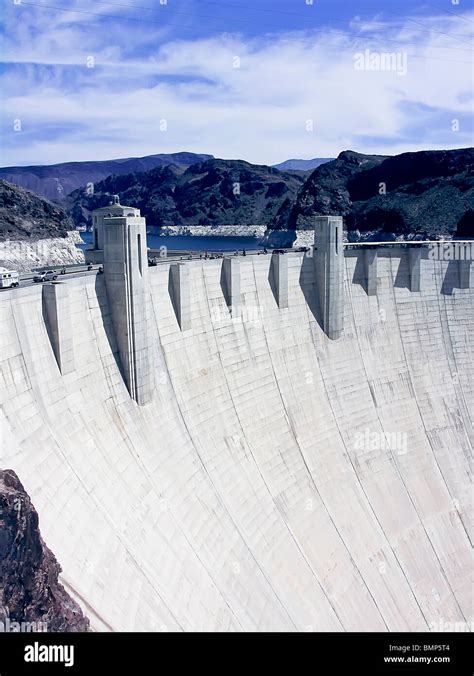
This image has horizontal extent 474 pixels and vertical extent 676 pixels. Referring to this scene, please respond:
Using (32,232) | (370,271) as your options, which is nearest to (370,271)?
(370,271)

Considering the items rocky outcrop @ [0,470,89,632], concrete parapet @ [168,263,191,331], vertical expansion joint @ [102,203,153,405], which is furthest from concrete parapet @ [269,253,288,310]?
rocky outcrop @ [0,470,89,632]

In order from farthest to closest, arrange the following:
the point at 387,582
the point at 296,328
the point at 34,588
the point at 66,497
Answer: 1. the point at 296,328
2. the point at 387,582
3. the point at 66,497
4. the point at 34,588

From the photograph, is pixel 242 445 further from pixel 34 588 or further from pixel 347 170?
pixel 347 170

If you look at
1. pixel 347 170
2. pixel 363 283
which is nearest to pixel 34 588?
pixel 363 283

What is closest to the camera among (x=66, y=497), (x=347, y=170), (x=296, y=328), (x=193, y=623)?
(x=66, y=497)

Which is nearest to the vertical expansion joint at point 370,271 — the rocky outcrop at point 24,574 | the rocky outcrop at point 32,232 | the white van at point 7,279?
the white van at point 7,279

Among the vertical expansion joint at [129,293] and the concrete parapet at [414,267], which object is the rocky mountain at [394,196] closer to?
the concrete parapet at [414,267]

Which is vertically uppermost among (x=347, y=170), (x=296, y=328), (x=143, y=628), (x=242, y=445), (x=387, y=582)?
(x=347, y=170)

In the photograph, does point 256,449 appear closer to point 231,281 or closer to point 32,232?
point 231,281
